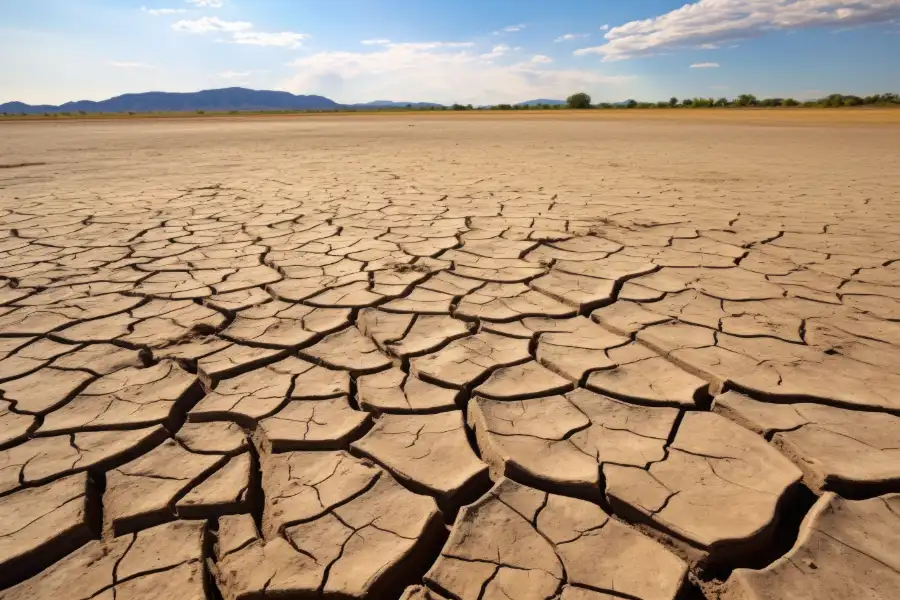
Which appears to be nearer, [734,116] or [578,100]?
[734,116]

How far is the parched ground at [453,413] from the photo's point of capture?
2.93 ft

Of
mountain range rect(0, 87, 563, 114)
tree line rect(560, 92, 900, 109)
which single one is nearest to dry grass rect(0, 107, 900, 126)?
tree line rect(560, 92, 900, 109)

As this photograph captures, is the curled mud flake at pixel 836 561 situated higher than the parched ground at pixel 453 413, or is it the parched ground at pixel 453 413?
the curled mud flake at pixel 836 561

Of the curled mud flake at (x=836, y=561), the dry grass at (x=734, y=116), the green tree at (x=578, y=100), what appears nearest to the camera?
the curled mud flake at (x=836, y=561)

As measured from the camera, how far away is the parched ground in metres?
0.89

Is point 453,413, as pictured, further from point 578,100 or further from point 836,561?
point 578,100

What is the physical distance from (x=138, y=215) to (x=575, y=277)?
309 centimetres

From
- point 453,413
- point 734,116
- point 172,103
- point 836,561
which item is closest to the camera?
point 836,561

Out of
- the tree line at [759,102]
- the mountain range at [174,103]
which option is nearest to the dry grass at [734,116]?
the tree line at [759,102]

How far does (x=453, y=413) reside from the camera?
132cm

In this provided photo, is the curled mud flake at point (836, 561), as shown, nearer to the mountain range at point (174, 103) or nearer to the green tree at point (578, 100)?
the green tree at point (578, 100)

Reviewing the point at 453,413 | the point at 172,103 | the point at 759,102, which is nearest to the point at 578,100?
the point at 759,102

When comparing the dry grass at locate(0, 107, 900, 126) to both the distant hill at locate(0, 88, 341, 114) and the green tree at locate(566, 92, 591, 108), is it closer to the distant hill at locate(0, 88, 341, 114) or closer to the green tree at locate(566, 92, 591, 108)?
the green tree at locate(566, 92, 591, 108)

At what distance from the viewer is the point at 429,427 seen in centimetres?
126
